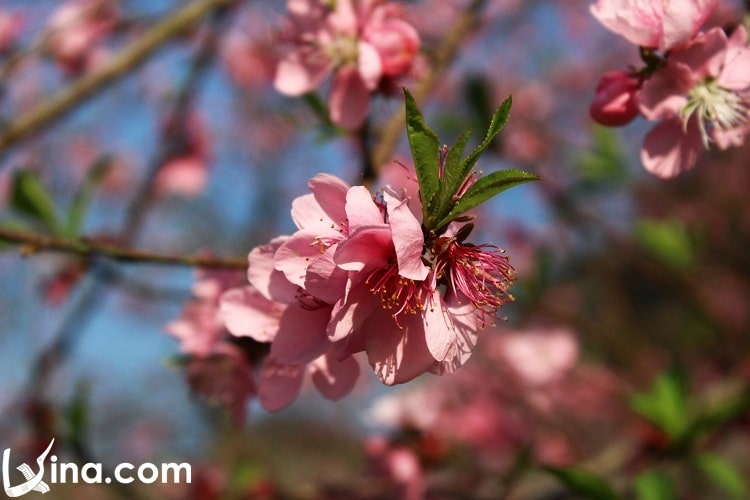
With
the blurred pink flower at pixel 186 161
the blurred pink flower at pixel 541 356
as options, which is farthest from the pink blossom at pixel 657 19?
the blurred pink flower at pixel 541 356

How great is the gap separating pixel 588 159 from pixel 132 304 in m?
7.28

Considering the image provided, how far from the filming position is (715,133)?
3.29 feet

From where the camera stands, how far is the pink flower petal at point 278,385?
1.00m

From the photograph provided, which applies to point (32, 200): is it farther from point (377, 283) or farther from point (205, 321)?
point (377, 283)

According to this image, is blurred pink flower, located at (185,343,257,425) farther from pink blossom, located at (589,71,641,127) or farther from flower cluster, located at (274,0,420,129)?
pink blossom, located at (589,71,641,127)

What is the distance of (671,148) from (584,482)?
0.64m

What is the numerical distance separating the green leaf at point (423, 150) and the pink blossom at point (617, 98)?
1.29 ft

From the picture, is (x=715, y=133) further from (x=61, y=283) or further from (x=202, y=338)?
(x=61, y=283)

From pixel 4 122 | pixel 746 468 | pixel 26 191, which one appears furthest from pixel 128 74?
pixel 746 468

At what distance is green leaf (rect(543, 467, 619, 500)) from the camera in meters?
1.17

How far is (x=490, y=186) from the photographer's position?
0.72 m

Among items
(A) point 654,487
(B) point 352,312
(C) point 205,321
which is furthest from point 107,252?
(A) point 654,487

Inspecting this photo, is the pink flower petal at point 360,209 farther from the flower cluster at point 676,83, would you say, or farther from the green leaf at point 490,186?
the flower cluster at point 676,83

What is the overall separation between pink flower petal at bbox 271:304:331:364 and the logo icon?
1032 millimetres
